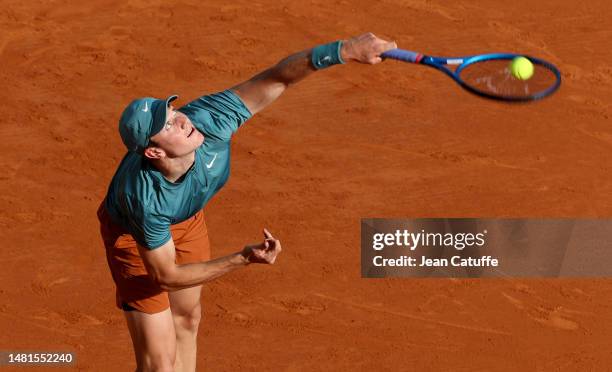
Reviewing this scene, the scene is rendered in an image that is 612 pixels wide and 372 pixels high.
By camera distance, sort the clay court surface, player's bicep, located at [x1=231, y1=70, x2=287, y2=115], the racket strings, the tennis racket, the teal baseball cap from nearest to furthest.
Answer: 1. the teal baseball cap
2. player's bicep, located at [x1=231, y1=70, x2=287, y2=115]
3. the tennis racket
4. the racket strings
5. the clay court surface

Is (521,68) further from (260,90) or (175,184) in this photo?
(175,184)

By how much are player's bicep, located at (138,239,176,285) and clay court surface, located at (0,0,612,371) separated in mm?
2097

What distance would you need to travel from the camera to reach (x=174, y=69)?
38.2 ft

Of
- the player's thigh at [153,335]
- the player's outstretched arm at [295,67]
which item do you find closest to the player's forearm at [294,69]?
the player's outstretched arm at [295,67]

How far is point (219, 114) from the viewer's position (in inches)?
Result: 290

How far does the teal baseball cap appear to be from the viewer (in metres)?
6.65

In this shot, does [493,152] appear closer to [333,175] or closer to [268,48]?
[333,175]

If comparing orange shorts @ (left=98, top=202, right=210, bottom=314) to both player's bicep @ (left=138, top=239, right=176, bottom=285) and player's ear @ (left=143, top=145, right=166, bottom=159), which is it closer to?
player's bicep @ (left=138, top=239, right=176, bottom=285)

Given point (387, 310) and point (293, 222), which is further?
point (293, 222)

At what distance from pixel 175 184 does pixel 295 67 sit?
1.00 metres

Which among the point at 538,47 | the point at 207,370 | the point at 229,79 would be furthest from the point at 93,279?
the point at 538,47

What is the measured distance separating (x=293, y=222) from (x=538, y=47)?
3234 millimetres

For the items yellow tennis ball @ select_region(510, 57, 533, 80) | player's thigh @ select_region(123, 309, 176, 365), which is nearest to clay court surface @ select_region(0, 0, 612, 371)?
player's thigh @ select_region(123, 309, 176, 365)

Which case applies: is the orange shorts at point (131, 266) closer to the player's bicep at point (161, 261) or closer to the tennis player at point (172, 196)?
the tennis player at point (172, 196)
